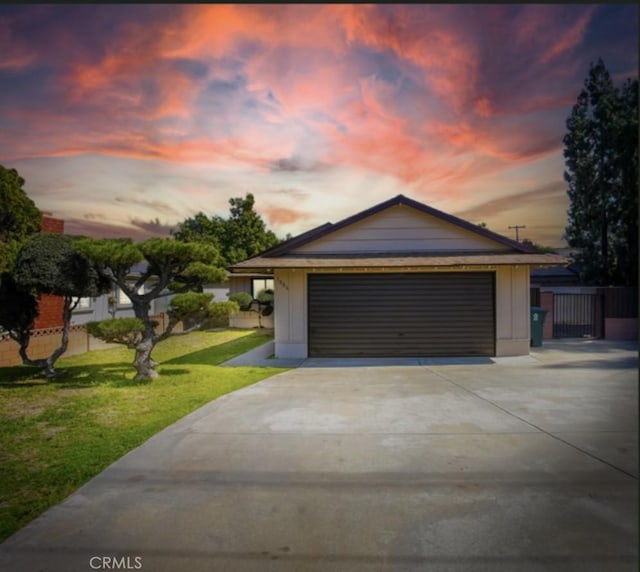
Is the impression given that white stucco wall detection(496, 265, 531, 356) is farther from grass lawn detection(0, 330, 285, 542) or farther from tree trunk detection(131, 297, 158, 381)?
tree trunk detection(131, 297, 158, 381)

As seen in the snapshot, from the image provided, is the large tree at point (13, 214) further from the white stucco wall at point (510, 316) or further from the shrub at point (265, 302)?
the shrub at point (265, 302)

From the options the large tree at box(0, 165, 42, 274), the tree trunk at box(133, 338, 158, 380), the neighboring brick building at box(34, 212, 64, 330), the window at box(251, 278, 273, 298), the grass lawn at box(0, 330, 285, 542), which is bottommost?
the grass lawn at box(0, 330, 285, 542)

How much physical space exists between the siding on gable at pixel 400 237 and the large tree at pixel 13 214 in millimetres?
7012

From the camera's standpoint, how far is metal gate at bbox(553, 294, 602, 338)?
12859 millimetres

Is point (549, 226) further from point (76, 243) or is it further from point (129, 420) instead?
point (76, 243)

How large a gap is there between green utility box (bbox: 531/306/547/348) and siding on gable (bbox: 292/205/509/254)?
279 cm

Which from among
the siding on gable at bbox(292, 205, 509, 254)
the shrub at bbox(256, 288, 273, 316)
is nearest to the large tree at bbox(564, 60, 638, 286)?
the siding on gable at bbox(292, 205, 509, 254)

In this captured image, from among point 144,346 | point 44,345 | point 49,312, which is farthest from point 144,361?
point 49,312

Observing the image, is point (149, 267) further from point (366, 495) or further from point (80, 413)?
point (366, 495)

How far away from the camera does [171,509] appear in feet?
9.34

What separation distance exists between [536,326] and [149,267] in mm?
10192

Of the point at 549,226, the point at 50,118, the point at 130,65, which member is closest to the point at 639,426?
the point at 549,226

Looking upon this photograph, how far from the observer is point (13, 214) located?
10.8 feet

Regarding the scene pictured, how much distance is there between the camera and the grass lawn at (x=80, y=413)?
329 centimetres
